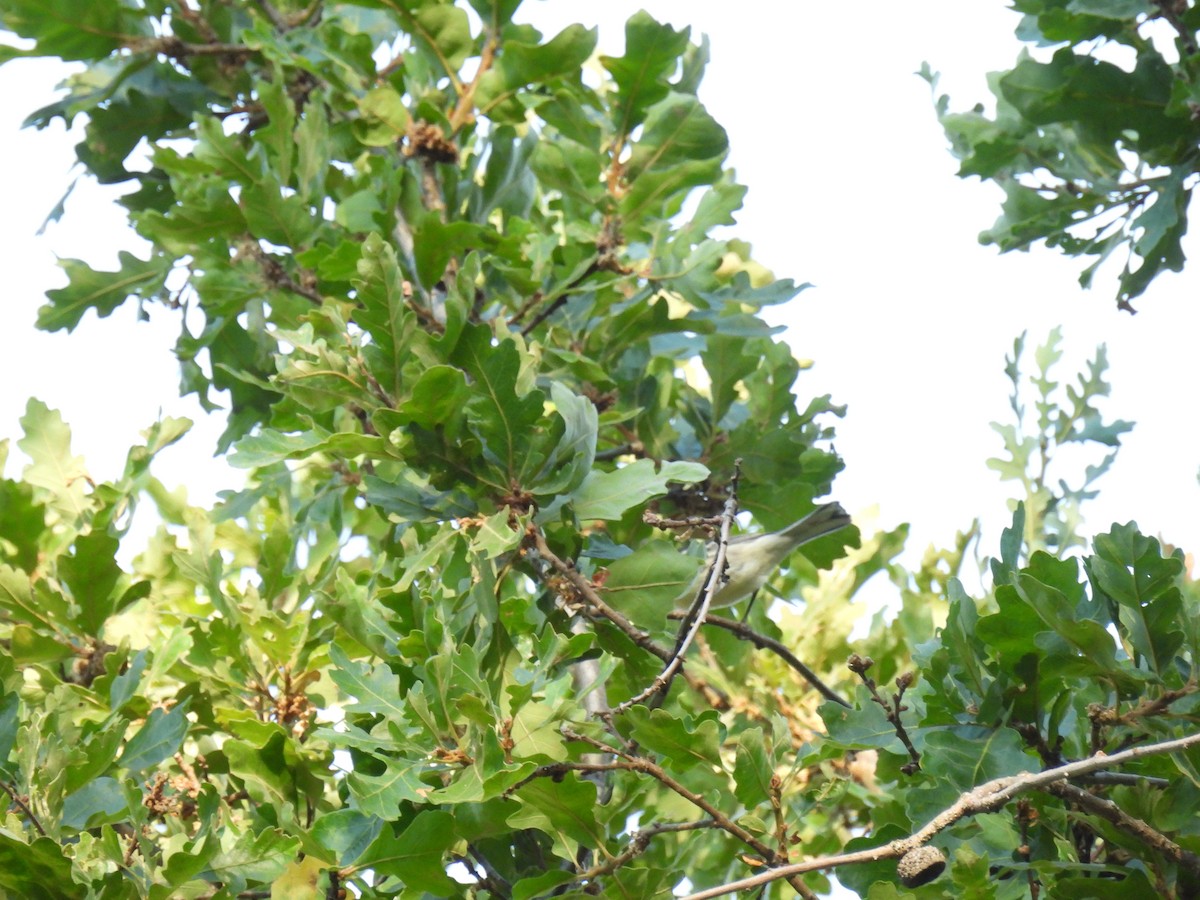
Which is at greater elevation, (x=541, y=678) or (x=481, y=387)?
(x=481, y=387)

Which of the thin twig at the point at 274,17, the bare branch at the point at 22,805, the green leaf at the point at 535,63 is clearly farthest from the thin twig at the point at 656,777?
the thin twig at the point at 274,17

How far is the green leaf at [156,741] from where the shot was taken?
6.61 ft

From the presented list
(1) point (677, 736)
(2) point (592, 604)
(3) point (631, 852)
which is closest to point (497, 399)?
(2) point (592, 604)

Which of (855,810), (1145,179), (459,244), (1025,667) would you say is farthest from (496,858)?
(1145,179)

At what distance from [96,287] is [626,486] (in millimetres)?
1614

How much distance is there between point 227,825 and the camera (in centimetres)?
198

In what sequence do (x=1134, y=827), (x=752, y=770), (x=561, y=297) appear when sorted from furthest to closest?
(x=561, y=297) < (x=752, y=770) < (x=1134, y=827)

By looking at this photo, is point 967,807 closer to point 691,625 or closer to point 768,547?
point 691,625

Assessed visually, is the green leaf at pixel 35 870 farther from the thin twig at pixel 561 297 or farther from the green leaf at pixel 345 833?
the thin twig at pixel 561 297

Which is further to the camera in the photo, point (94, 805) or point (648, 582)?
point (648, 582)

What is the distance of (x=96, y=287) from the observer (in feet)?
9.92

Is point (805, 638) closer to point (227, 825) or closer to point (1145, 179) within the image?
point (1145, 179)

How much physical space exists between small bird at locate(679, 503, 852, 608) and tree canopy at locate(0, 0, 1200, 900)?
0.24ft

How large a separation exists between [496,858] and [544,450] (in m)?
0.65
